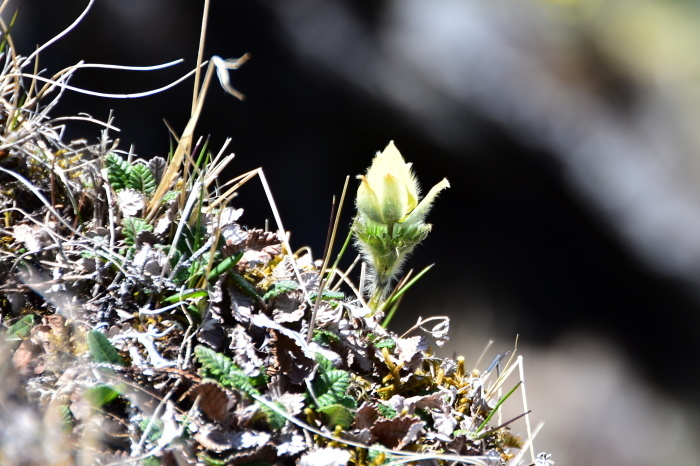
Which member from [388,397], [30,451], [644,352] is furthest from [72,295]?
[644,352]

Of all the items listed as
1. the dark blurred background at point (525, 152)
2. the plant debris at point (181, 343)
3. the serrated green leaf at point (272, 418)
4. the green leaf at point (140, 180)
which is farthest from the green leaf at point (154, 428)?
the dark blurred background at point (525, 152)

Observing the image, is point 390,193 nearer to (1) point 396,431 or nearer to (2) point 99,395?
(1) point 396,431

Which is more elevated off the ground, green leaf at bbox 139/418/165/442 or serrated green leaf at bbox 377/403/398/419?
serrated green leaf at bbox 377/403/398/419

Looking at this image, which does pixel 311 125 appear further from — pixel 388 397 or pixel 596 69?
pixel 388 397

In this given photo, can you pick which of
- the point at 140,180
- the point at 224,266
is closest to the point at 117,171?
the point at 140,180

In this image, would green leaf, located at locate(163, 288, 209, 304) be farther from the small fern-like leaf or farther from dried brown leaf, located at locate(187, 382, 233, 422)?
the small fern-like leaf

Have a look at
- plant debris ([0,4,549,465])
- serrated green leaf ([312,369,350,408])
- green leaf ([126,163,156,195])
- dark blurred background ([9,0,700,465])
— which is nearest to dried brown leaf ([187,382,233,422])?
plant debris ([0,4,549,465])
